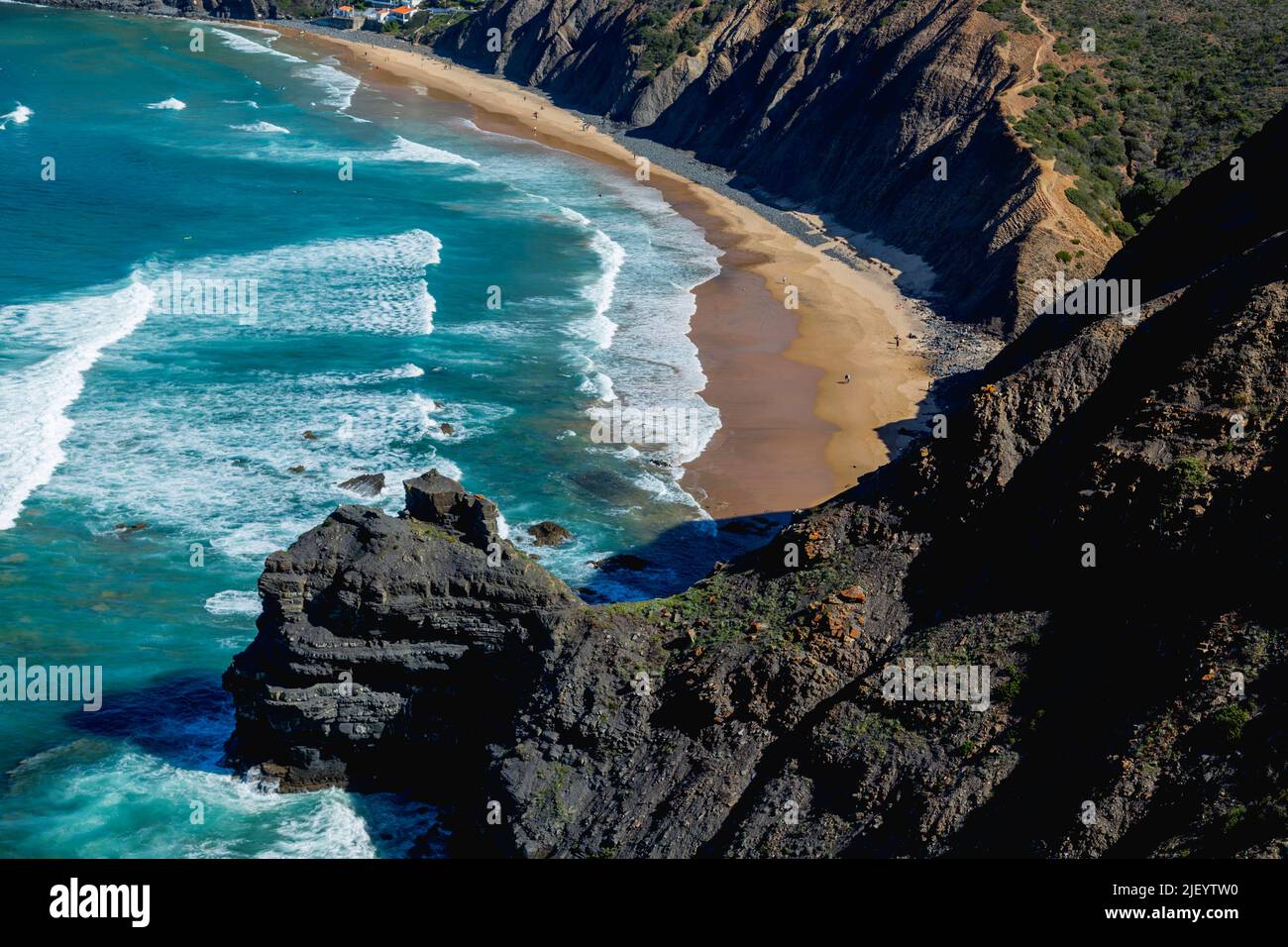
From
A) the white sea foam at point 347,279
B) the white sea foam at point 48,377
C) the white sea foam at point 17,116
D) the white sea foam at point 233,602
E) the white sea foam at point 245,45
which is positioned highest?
the white sea foam at point 245,45

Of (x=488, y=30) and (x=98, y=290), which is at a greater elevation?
(x=488, y=30)

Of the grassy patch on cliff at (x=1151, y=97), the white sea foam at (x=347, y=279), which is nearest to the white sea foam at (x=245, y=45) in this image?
the white sea foam at (x=347, y=279)

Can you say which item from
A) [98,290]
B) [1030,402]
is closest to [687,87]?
[98,290]

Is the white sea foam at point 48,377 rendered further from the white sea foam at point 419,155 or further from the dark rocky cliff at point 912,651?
the white sea foam at point 419,155

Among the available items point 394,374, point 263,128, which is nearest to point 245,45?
point 263,128

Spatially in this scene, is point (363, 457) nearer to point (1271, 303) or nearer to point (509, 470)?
point (509, 470)

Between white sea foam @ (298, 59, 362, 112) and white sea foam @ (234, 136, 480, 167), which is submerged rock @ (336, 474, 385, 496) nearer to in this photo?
white sea foam @ (234, 136, 480, 167)
